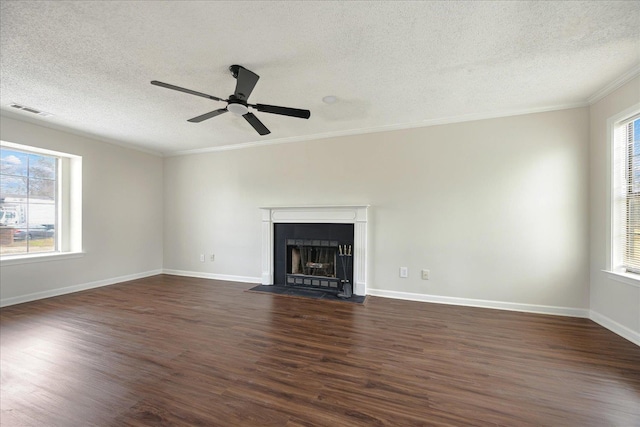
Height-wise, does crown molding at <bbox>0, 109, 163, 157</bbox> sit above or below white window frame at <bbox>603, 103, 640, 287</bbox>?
above

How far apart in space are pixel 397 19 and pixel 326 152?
2.44 meters

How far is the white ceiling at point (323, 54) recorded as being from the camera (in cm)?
164

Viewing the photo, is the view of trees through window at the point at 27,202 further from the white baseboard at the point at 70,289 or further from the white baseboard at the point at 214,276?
the white baseboard at the point at 214,276

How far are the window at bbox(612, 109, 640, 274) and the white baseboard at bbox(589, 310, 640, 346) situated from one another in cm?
54

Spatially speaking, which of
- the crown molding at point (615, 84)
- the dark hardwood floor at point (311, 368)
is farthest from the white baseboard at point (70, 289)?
the crown molding at point (615, 84)

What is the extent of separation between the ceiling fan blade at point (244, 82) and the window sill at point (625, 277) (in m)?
3.76

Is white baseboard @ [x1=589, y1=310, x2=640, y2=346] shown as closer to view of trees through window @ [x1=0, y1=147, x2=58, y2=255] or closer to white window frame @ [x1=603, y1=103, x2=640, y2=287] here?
white window frame @ [x1=603, y1=103, x2=640, y2=287]

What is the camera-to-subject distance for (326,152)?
4.08 metres

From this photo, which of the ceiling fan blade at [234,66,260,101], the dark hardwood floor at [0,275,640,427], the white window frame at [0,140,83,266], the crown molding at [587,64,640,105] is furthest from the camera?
the white window frame at [0,140,83,266]

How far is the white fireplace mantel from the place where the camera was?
3.78 metres

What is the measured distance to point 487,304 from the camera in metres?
3.27

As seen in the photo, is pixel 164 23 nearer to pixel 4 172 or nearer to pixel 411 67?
pixel 411 67

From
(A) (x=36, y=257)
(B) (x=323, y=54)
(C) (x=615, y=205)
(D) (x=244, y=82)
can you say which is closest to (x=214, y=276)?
(A) (x=36, y=257)

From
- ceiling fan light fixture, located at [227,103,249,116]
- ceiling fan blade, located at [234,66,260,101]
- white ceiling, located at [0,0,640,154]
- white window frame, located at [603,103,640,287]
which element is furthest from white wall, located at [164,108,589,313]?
ceiling fan blade, located at [234,66,260,101]
